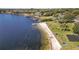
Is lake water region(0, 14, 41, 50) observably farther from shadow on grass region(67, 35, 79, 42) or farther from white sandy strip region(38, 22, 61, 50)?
shadow on grass region(67, 35, 79, 42)

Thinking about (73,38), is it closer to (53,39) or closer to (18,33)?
(53,39)

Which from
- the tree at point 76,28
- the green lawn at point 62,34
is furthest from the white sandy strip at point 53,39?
the tree at point 76,28

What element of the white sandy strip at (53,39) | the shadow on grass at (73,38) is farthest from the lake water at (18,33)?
the shadow on grass at (73,38)

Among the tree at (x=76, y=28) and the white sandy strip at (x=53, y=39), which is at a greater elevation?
the tree at (x=76, y=28)

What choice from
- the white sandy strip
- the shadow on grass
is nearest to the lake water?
the white sandy strip

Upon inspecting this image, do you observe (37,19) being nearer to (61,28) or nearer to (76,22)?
(61,28)

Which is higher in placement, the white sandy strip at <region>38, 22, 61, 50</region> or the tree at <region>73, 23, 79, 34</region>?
the tree at <region>73, 23, 79, 34</region>

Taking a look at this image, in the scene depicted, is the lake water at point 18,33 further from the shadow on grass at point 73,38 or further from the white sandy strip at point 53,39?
the shadow on grass at point 73,38
